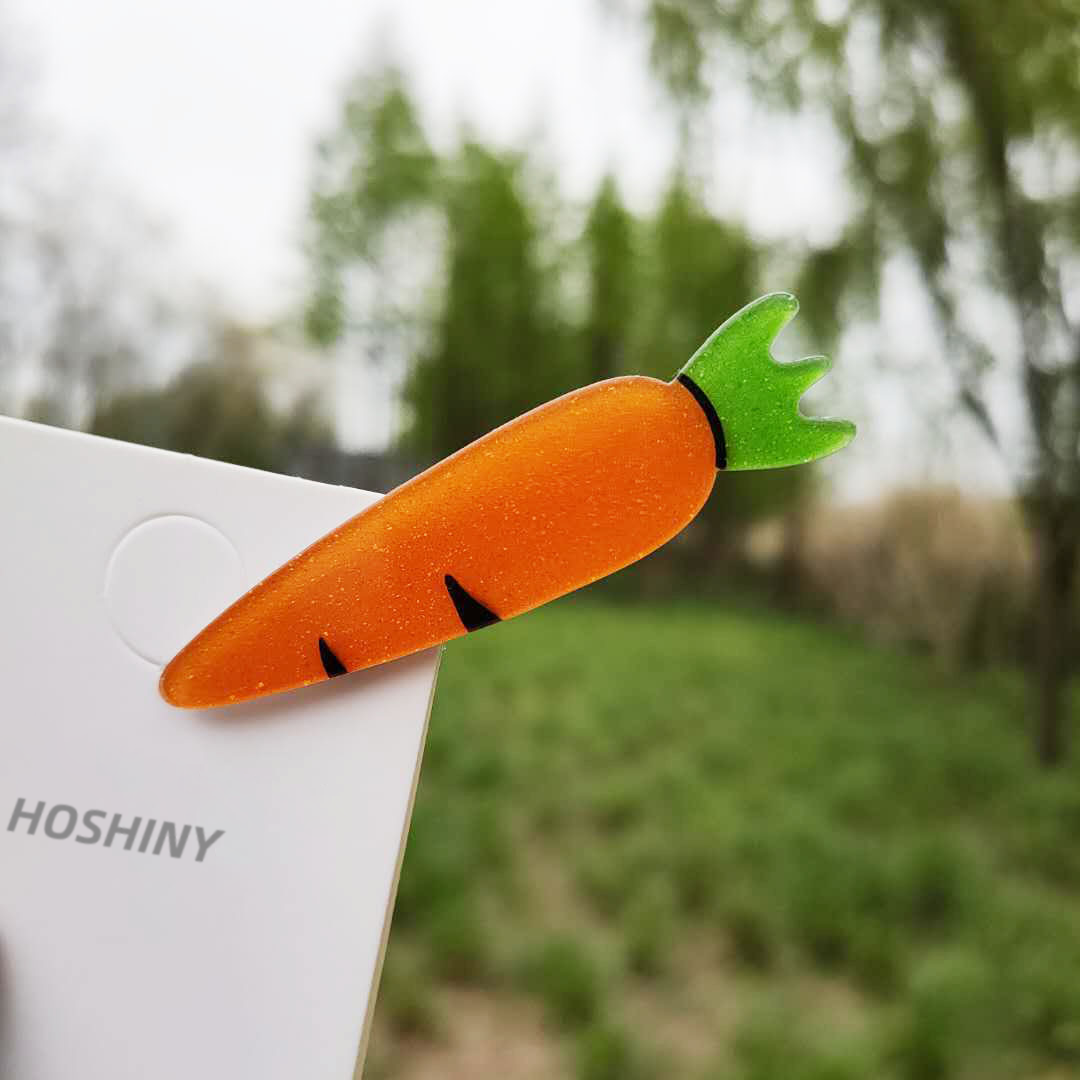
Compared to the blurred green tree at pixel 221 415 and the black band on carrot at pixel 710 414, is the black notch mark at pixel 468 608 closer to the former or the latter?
the black band on carrot at pixel 710 414

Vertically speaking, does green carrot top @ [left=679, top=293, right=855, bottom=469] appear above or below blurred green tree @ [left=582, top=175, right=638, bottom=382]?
below

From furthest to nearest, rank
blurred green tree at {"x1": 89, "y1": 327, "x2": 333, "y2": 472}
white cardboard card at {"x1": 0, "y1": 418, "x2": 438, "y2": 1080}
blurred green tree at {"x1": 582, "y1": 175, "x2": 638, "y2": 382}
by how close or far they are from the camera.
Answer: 1. blurred green tree at {"x1": 582, "y1": 175, "x2": 638, "y2": 382}
2. blurred green tree at {"x1": 89, "y1": 327, "x2": 333, "y2": 472}
3. white cardboard card at {"x1": 0, "y1": 418, "x2": 438, "y2": 1080}

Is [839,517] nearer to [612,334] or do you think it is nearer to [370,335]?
[612,334]

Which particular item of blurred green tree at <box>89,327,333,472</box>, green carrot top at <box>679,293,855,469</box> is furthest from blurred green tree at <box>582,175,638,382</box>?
green carrot top at <box>679,293,855,469</box>

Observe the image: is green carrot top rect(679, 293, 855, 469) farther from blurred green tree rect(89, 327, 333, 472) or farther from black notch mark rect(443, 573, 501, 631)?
blurred green tree rect(89, 327, 333, 472)

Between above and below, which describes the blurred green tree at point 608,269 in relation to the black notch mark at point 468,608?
above

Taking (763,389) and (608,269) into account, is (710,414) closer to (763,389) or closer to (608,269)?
(763,389)

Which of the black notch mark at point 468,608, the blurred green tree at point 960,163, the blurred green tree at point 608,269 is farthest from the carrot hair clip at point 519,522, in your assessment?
the blurred green tree at point 608,269

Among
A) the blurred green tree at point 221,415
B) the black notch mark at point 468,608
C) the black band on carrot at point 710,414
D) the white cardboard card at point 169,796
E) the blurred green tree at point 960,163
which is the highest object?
the blurred green tree at point 960,163
